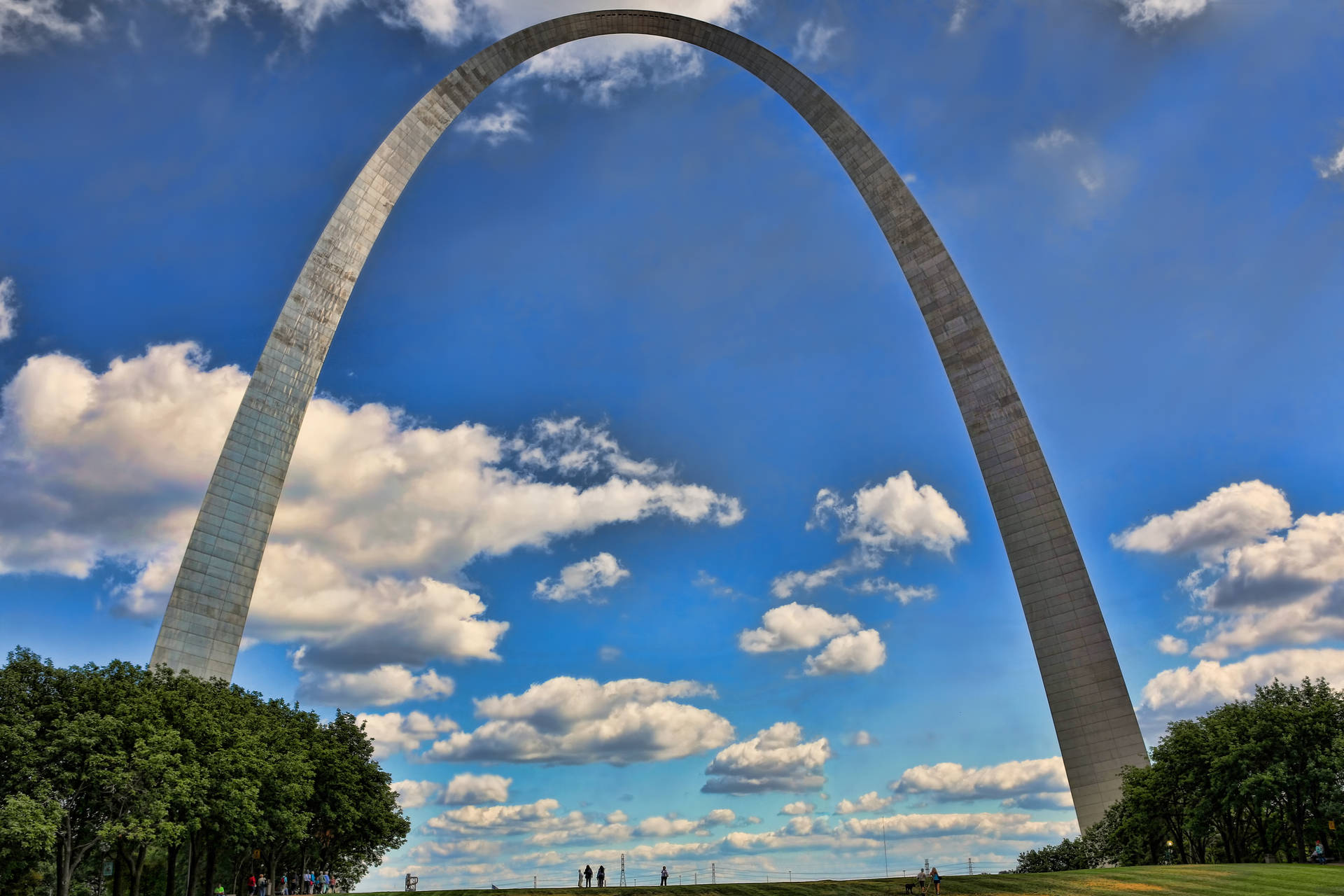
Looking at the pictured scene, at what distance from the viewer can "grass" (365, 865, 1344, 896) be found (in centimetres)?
2769

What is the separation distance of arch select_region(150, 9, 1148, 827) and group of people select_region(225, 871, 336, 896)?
11235mm

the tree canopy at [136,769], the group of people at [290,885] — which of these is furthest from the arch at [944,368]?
the group of people at [290,885]

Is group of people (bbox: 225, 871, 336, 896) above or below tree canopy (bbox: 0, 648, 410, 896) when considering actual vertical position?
below

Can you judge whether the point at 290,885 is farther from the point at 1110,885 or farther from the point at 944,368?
the point at 944,368

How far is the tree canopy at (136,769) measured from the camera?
99.1 feet

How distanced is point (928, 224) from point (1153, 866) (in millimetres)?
32089

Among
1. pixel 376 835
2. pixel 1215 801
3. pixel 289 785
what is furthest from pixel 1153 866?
pixel 376 835

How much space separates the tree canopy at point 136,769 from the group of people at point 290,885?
4.92ft

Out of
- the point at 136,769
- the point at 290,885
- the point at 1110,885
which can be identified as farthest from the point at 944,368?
the point at 290,885

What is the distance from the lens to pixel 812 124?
2071 inches

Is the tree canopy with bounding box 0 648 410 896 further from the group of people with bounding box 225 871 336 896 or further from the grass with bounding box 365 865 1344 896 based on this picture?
the grass with bounding box 365 865 1344 896

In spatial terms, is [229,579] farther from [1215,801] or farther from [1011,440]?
[1215,801]

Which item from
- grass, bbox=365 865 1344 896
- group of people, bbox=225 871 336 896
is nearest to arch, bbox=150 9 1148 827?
grass, bbox=365 865 1344 896

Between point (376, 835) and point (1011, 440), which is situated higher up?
point (1011, 440)
